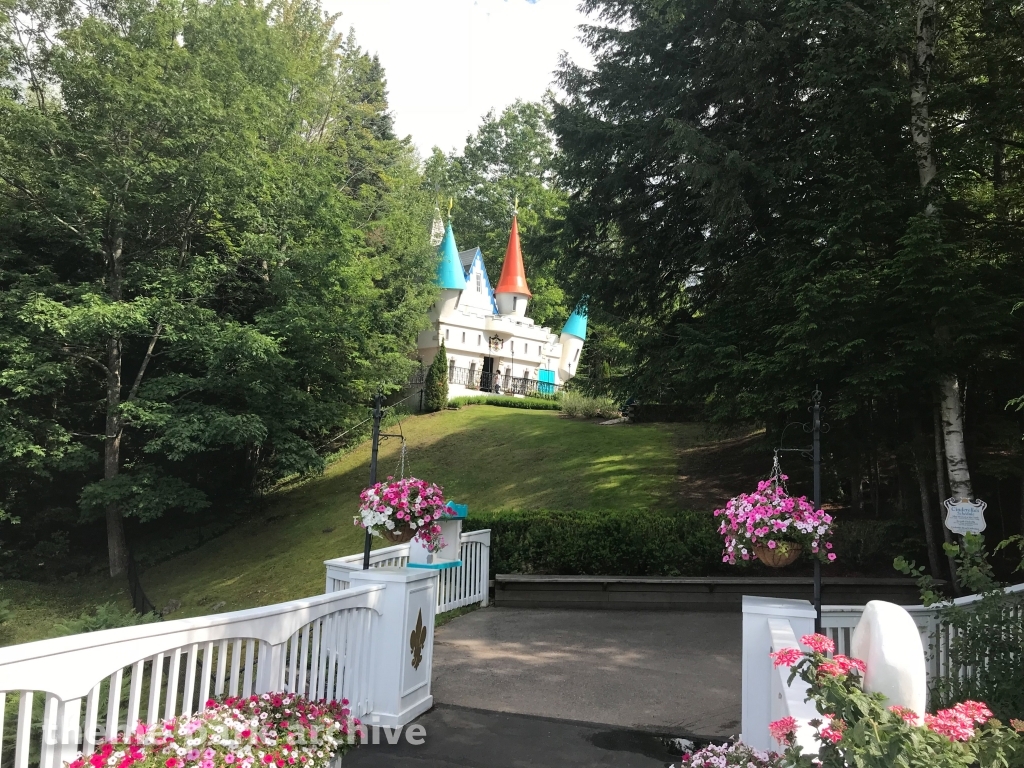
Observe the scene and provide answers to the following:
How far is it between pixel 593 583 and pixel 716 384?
167 inches

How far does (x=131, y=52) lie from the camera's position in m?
16.9

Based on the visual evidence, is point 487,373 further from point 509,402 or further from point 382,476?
point 382,476

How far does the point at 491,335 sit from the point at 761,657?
96.7ft

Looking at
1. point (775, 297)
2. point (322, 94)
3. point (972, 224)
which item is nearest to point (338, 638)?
point (775, 297)

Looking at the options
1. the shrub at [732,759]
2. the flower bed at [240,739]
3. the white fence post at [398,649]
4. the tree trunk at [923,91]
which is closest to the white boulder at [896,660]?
the shrub at [732,759]

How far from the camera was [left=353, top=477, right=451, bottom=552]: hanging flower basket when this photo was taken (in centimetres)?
588

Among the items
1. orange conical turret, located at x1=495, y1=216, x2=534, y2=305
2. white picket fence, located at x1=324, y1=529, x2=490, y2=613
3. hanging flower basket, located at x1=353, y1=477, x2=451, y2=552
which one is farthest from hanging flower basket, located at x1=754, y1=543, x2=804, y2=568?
orange conical turret, located at x1=495, y1=216, x2=534, y2=305

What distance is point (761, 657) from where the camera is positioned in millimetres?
4242

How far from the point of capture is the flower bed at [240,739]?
266cm

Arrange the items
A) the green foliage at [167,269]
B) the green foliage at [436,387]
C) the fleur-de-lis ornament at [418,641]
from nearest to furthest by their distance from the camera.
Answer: the fleur-de-lis ornament at [418,641]
the green foliage at [167,269]
the green foliage at [436,387]

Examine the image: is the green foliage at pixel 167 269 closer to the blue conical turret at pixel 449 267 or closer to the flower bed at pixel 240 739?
the blue conical turret at pixel 449 267

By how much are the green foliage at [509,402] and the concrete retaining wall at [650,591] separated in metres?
18.2

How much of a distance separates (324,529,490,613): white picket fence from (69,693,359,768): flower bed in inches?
151

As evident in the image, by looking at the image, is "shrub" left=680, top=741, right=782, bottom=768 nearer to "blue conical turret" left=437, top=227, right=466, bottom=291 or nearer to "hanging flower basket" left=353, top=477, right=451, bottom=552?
"hanging flower basket" left=353, top=477, right=451, bottom=552
